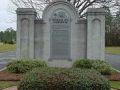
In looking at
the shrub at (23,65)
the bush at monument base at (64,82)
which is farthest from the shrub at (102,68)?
the bush at monument base at (64,82)

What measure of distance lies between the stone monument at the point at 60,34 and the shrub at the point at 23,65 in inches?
66.3

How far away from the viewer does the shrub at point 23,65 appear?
49.7ft

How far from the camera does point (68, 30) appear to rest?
17.2 m

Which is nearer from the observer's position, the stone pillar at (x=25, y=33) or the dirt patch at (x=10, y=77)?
the dirt patch at (x=10, y=77)

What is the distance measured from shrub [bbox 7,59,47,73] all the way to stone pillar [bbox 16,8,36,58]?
1.75m

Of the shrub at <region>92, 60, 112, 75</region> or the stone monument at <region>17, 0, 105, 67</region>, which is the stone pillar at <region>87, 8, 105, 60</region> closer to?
the stone monument at <region>17, 0, 105, 67</region>

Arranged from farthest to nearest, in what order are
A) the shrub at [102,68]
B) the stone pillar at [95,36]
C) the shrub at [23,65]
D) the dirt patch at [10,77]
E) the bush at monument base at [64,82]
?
the stone pillar at [95,36] → the shrub at [23,65] → the shrub at [102,68] → the dirt patch at [10,77] → the bush at monument base at [64,82]

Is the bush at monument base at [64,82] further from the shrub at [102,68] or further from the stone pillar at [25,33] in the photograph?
the stone pillar at [25,33]

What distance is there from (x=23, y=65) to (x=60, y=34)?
2.79 metres

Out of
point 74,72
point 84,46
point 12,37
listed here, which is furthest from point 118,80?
point 12,37

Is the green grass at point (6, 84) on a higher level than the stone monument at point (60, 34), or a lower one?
lower

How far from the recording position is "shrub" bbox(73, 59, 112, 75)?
15.0 metres

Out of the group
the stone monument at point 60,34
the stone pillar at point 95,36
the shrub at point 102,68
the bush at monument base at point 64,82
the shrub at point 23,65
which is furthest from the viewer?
the stone pillar at point 95,36

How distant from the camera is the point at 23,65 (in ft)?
50.3
